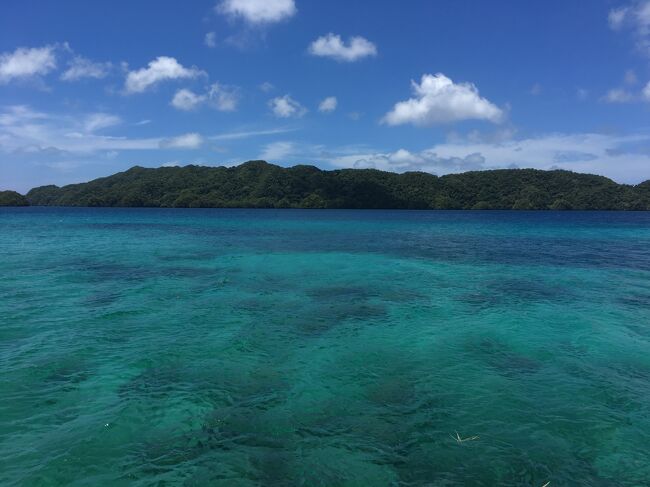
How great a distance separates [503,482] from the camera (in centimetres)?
663

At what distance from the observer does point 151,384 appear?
982 cm

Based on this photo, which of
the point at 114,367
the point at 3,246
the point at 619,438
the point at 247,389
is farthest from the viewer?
the point at 3,246

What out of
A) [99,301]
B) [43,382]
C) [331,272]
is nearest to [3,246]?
[99,301]

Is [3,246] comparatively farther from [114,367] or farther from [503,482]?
[503,482]

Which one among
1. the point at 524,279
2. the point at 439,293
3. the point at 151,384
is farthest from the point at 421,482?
the point at 524,279

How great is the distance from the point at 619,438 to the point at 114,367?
1143 centimetres

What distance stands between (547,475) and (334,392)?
442 cm

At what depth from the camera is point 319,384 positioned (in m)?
10.0

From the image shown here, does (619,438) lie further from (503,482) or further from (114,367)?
(114,367)

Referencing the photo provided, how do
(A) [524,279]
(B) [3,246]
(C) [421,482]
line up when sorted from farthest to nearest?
(B) [3,246]
(A) [524,279]
(C) [421,482]

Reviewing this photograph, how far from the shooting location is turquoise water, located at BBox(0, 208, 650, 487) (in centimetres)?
696

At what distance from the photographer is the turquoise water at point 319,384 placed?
6965 millimetres

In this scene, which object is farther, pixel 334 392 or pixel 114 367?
pixel 114 367

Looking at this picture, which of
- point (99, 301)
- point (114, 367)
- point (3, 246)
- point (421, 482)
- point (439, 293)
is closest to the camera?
point (421, 482)
